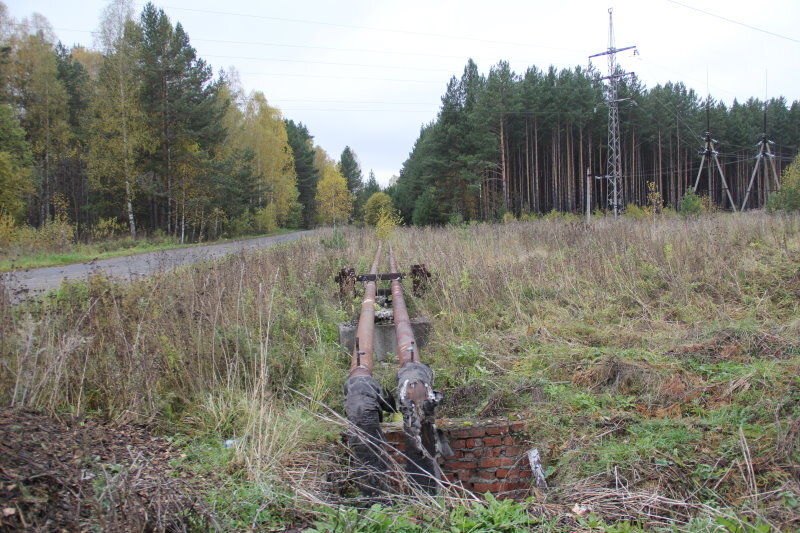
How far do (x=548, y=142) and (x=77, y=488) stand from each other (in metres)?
44.6

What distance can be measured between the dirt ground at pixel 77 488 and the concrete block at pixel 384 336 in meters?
2.93

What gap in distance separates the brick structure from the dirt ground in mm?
1422

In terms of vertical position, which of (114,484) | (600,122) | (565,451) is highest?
(600,122)

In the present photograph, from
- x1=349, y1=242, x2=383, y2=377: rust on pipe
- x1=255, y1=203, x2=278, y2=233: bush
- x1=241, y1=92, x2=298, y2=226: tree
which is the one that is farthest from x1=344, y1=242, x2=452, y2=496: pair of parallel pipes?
x1=255, y1=203, x2=278, y2=233: bush

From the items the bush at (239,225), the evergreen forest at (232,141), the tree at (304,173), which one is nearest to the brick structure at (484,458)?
the evergreen forest at (232,141)

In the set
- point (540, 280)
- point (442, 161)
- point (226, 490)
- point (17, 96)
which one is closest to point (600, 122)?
point (442, 161)

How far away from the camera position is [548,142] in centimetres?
4228

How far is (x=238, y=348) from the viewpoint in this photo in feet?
13.5

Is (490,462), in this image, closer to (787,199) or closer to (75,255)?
(75,255)

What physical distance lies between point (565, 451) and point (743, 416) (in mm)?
1221

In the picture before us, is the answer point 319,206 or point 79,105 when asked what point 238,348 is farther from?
point 319,206

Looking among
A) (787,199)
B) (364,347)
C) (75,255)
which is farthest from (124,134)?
(787,199)

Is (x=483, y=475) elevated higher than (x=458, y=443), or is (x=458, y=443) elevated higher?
(x=458, y=443)

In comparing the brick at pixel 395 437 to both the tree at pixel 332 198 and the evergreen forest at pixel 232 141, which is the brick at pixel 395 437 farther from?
the tree at pixel 332 198
